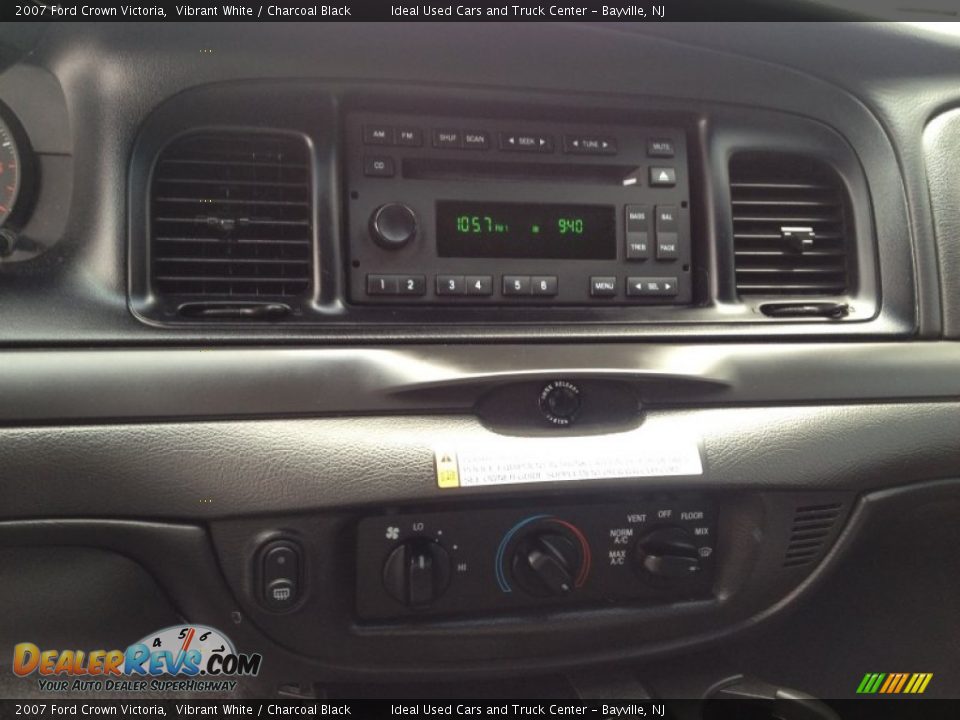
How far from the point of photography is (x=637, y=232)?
135 cm

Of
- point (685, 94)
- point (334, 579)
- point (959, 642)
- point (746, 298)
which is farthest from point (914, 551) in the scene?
point (334, 579)

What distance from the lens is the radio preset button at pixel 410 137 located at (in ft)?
4.18

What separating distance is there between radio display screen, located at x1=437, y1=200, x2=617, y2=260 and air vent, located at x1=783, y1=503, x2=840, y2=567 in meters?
0.55

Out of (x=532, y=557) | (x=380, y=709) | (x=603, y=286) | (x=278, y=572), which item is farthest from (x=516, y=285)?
(x=380, y=709)

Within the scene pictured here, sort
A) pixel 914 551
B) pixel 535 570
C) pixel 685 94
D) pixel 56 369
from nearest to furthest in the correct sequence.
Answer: pixel 56 369 → pixel 535 570 → pixel 685 94 → pixel 914 551

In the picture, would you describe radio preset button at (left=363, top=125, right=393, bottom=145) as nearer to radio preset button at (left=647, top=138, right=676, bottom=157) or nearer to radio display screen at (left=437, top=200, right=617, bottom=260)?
radio display screen at (left=437, top=200, right=617, bottom=260)

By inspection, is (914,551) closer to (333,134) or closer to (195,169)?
(333,134)

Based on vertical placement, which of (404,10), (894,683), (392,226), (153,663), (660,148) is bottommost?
(894,683)

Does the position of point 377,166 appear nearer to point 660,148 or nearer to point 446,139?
point 446,139

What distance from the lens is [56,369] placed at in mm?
1106

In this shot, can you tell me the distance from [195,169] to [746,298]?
3.09ft

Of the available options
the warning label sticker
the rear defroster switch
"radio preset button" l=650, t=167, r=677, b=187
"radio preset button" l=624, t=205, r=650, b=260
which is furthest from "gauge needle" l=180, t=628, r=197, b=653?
"radio preset button" l=650, t=167, r=677, b=187

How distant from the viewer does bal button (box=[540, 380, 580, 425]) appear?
1236 millimetres

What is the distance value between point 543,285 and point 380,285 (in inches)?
10.4
